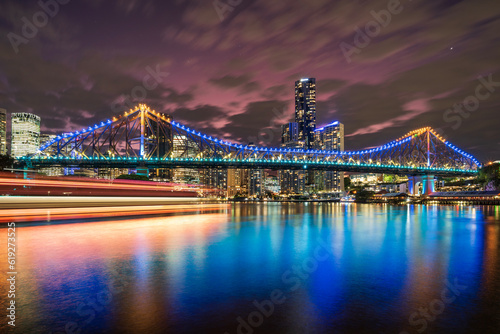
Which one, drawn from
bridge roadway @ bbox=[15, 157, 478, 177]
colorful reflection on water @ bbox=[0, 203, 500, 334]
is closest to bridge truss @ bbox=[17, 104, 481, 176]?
bridge roadway @ bbox=[15, 157, 478, 177]

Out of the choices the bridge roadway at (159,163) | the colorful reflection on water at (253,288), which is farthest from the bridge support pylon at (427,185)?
the colorful reflection on water at (253,288)

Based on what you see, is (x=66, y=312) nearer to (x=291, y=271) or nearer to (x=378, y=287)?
(x=291, y=271)

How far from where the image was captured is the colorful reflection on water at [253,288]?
17.5 ft

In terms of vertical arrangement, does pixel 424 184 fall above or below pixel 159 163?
below

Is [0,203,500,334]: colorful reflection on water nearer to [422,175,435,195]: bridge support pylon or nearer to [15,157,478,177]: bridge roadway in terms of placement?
[15,157,478,177]: bridge roadway

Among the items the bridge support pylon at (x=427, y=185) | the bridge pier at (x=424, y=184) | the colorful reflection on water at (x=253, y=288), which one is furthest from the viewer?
the bridge pier at (x=424, y=184)

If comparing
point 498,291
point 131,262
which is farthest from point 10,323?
point 498,291

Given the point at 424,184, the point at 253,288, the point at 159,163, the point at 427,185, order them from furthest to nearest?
1. the point at 424,184
2. the point at 427,185
3. the point at 159,163
4. the point at 253,288

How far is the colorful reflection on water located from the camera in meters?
5.34

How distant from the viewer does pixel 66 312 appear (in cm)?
578

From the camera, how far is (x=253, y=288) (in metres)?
7.34

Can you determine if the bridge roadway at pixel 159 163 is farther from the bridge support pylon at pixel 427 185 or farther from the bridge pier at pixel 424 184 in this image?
the bridge support pylon at pixel 427 185

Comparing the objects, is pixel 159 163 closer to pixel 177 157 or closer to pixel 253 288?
pixel 177 157

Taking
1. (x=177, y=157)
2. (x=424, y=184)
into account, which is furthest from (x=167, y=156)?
(x=424, y=184)
